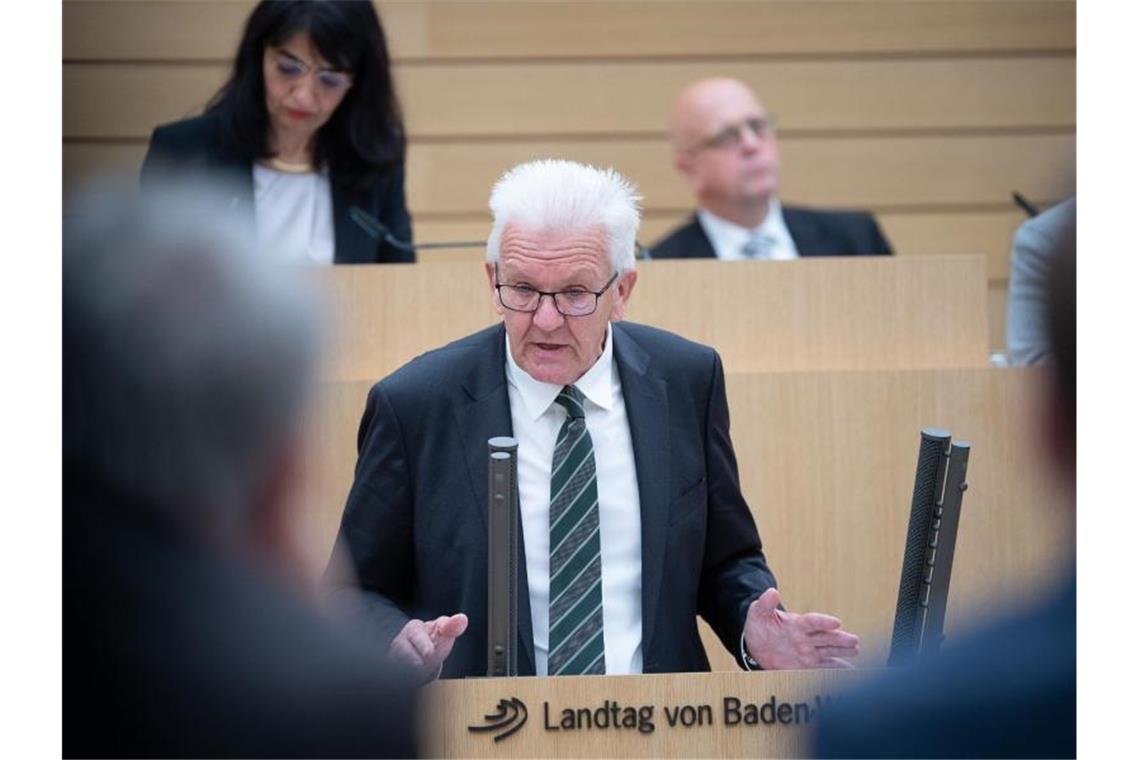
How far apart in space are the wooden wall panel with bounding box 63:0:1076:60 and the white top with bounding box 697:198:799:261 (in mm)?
448

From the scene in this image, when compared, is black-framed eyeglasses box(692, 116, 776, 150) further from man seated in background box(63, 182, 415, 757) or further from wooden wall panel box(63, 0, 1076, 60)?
man seated in background box(63, 182, 415, 757)

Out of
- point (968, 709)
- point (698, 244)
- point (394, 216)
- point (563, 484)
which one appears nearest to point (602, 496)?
point (563, 484)

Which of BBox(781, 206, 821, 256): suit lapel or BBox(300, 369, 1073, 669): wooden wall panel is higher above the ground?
BBox(781, 206, 821, 256): suit lapel

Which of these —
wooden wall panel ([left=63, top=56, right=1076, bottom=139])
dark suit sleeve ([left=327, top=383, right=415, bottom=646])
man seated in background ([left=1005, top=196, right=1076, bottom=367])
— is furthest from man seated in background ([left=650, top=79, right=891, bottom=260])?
dark suit sleeve ([left=327, top=383, right=415, bottom=646])

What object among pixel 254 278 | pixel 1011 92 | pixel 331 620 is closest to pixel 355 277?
pixel 254 278

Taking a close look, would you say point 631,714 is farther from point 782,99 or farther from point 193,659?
point 782,99

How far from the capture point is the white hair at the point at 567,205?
3.12 m

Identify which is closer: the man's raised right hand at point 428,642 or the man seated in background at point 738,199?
the man's raised right hand at point 428,642

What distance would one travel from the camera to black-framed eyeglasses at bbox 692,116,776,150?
200 inches

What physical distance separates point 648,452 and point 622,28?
2.43 metres

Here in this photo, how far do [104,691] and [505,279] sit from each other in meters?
0.93

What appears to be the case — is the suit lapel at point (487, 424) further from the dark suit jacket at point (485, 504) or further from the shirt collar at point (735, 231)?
the shirt collar at point (735, 231)

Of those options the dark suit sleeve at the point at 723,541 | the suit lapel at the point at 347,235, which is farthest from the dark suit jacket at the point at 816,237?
the dark suit sleeve at the point at 723,541

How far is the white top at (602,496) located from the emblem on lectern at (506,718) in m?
0.15
